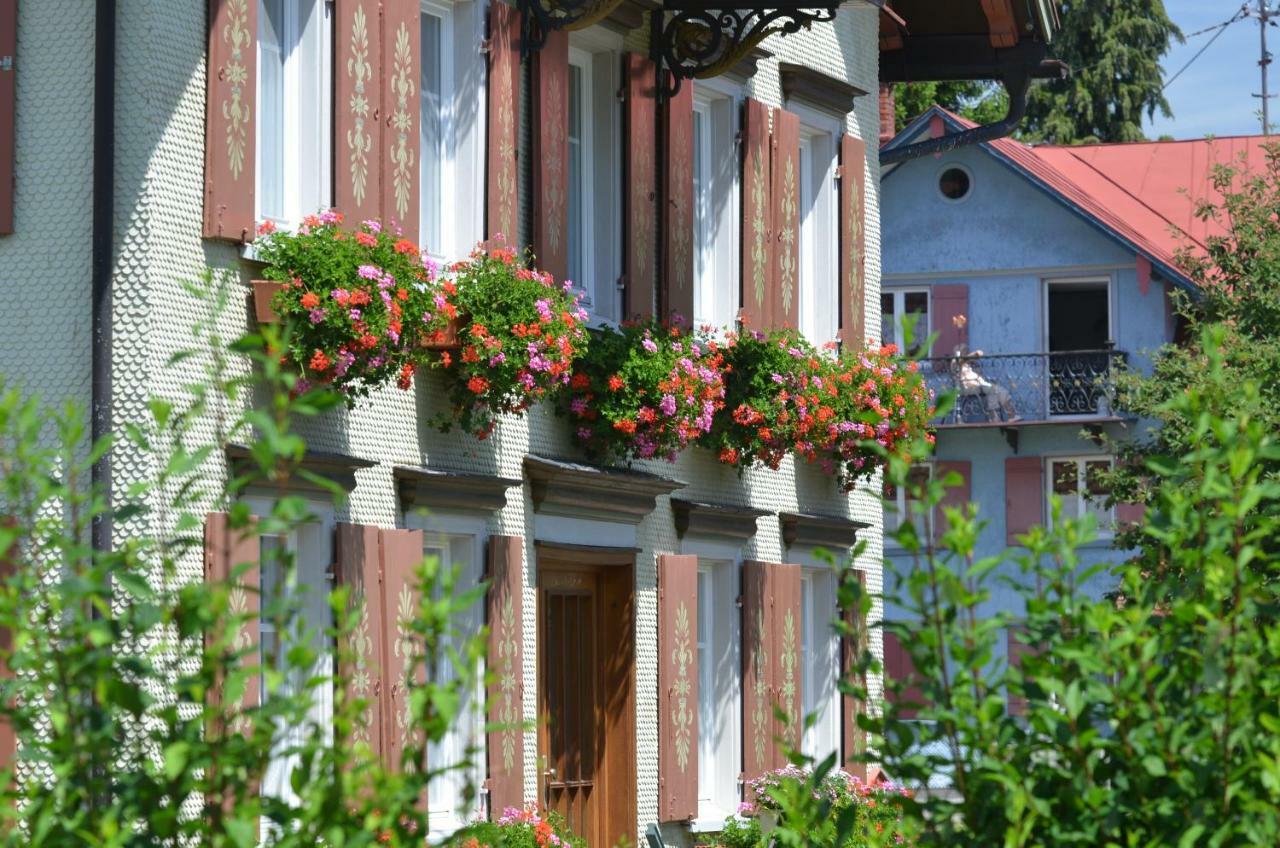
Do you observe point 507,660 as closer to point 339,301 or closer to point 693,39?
point 339,301

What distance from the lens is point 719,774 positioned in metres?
14.7

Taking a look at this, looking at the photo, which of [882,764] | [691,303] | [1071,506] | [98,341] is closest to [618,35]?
[691,303]

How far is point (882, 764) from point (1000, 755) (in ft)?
1.03

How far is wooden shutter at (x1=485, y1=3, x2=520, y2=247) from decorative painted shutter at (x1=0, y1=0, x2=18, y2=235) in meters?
2.83

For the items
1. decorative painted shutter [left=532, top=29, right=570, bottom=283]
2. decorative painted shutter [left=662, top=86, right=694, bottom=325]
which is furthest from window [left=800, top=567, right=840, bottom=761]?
decorative painted shutter [left=532, top=29, right=570, bottom=283]

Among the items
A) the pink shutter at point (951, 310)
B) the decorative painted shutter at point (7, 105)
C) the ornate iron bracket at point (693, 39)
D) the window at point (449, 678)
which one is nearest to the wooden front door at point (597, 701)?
the window at point (449, 678)

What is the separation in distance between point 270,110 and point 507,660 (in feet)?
9.58

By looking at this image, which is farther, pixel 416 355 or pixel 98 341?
pixel 416 355

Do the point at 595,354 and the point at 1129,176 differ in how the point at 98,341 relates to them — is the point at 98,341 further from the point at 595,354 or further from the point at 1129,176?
the point at 1129,176

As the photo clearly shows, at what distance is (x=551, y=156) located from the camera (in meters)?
12.4

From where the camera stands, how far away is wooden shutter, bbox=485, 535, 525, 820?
11.8 metres

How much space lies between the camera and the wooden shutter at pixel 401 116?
1095cm

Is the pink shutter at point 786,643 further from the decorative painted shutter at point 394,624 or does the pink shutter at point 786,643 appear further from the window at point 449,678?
the decorative painted shutter at point 394,624

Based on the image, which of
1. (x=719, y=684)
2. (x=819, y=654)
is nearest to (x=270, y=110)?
(x=719, y=684)
